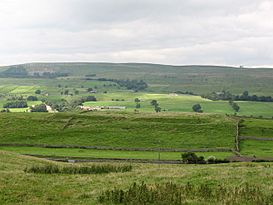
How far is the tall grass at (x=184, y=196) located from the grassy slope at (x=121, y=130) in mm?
88424

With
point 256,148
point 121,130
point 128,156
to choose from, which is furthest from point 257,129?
point 128,156

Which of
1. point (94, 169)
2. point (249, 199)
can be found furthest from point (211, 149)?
point (249, 199)

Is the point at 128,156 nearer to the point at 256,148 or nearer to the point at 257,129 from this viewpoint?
the point at 256,148

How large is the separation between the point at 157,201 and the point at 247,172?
12493 mm

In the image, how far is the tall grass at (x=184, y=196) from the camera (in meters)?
20.3

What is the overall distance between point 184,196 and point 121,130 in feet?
348

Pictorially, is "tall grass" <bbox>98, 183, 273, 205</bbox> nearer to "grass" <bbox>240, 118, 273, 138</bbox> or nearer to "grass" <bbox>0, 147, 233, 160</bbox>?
"grass" <bbox>0, 147, 233, 160</bbox>

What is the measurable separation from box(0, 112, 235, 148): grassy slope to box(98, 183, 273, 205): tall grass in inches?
3481

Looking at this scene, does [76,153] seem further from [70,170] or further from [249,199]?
[249,199]

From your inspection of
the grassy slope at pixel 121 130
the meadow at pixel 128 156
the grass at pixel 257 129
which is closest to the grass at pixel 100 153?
the meadow at pixel 128 156

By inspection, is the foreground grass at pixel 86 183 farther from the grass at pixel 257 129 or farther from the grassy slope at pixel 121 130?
the grass at pixel 257 129

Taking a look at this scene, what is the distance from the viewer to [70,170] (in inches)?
1292

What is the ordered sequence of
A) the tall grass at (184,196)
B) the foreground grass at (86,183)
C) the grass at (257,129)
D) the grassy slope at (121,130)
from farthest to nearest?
1. the grass at (257,129)
2. the grassy slope at (121,130)
3. the foreground grass at (86,183)
4. the tall grass at (184,196)

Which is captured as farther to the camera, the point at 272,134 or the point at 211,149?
the point at 272,134
